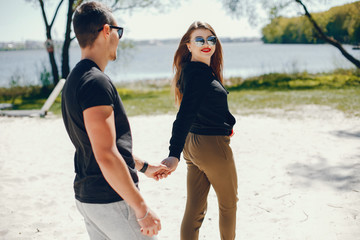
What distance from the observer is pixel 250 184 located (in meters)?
5.14

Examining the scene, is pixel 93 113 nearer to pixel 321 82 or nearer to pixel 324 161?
pixel 324 161

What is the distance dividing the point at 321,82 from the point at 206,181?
18.2 meters

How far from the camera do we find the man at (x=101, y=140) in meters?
1.57

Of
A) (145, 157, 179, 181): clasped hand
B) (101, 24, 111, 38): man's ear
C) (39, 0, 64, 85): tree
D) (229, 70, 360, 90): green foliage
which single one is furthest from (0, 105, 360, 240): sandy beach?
(39, 0, 64, 85): tree

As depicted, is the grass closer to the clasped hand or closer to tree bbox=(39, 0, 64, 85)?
tree bbox=(39, 0, 64, 85)

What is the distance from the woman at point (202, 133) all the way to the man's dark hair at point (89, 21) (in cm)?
86

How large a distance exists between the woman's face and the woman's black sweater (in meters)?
0.07

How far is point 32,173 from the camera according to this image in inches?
232

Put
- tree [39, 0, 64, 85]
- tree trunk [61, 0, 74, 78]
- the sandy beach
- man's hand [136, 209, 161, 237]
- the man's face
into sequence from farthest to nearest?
tree [39, 0, 64, 85] → tree trunk [61, 0, 74, 78] → the sandy beach → the man's face → man's hand [136, 209, 161, 237]

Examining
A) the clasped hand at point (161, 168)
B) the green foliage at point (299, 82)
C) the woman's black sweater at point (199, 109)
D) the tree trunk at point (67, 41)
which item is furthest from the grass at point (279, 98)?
the clasped hand at point (161, 168)

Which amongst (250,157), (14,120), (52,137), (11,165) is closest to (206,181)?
(250,157)

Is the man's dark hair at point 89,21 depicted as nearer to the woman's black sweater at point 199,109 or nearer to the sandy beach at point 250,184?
the woman's black sweater at point 199,109

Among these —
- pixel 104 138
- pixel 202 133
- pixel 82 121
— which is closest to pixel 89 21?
pixel 82 121

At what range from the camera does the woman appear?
2395mm
